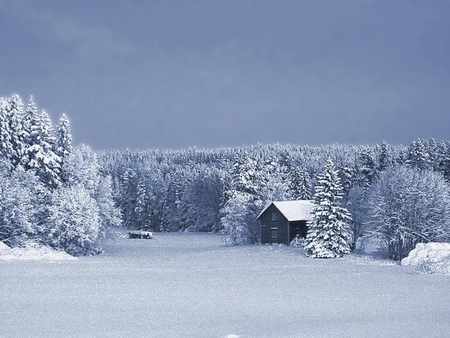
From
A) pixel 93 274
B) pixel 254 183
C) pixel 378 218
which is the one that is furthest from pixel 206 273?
pixel 254 183

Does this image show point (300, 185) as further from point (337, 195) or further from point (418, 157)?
point (337, 195)

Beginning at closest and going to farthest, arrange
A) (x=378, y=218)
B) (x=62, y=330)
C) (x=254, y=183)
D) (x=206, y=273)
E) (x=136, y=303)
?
(x=62, y=330)
(x=136, y=303)
(x=206, y=273)
(x=378, y=218)
(x=254, y=183)

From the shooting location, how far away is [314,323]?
15445 millimetres

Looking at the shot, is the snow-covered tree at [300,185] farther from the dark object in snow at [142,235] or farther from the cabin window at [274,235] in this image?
the dark object in snow at [142,235]

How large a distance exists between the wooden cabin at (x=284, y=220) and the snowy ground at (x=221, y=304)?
2815cm

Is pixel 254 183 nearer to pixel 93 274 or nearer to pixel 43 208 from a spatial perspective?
pixel 43 208

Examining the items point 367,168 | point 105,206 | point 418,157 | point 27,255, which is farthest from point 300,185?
point 27,255

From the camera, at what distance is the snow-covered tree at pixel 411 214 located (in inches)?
1785

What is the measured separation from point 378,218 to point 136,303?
107ft

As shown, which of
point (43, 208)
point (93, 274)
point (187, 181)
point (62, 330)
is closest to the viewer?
point (62, 330)

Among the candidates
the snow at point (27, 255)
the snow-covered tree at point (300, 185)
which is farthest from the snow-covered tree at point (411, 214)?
the snow-covered tree at point (300, 185)

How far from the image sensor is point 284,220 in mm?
59938

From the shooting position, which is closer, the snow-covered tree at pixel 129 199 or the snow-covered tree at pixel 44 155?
the snow-covered tree at pixel 44 155

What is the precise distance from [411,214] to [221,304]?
1231 inches
